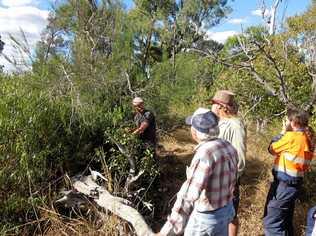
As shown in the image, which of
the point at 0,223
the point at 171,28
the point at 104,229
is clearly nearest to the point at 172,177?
the point at 104,229

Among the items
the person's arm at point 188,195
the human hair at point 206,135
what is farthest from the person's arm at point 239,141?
the person's arm at point 188,195

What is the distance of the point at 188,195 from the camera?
2.83m

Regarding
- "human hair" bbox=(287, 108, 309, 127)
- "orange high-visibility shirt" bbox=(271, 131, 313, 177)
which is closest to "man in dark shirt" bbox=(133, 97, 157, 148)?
"orange high-visibility shirt" bbox=(271, 131, 313, 177)

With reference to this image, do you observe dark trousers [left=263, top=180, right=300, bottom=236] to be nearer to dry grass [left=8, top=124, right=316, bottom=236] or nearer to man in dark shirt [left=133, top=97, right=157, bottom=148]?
dry grass [left=8, top=124, right=316, bottom=236]

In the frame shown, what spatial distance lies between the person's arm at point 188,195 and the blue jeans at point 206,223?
2.1 inches

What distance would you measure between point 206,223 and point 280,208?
2.08 meters

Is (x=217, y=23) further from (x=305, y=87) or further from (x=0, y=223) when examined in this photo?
(x=0, y=223)

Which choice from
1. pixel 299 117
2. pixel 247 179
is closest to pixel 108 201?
pixel 299 117

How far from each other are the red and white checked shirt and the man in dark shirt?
3.63 meters

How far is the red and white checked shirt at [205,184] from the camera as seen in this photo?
2836mm

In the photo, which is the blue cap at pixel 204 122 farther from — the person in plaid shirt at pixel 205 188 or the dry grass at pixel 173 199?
the dry grass at pixel 173 199

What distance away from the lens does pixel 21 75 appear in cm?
687

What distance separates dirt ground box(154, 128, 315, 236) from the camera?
6.06 m

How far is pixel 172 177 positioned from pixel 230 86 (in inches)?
141
